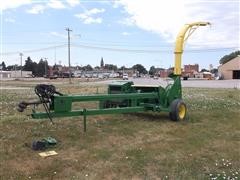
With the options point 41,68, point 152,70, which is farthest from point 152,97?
point 152,70

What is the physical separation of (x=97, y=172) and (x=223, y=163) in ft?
7.63

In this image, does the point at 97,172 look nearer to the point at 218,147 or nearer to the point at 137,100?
the point at 218,147

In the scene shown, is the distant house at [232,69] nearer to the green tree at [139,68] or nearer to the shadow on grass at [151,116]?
the green tree at [139,68]

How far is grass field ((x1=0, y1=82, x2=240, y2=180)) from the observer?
Answer: 6628 millimetres

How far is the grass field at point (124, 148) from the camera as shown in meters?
6.63

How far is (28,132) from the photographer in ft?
30.0

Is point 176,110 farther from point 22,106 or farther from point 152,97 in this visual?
point 22,106

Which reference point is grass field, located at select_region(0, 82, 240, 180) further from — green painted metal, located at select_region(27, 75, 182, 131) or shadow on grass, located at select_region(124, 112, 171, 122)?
green painted metal, located at select_region(27, 75, 182, 131)

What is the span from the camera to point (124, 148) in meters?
8.09

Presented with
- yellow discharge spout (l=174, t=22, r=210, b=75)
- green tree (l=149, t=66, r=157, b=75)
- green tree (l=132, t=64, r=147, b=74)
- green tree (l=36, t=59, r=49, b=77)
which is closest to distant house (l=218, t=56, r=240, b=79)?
green tree (l=149, t=66, r=157, b=75)

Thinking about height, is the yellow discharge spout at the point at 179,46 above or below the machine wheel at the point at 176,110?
above

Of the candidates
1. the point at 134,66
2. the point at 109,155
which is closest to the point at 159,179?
the point at 109,155

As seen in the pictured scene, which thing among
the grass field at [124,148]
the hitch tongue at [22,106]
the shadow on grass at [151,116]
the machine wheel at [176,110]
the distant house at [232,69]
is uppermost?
the distant house at [232,69]

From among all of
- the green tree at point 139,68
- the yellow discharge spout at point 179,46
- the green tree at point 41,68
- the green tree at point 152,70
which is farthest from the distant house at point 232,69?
the yellow discharge spout at point 179,46
